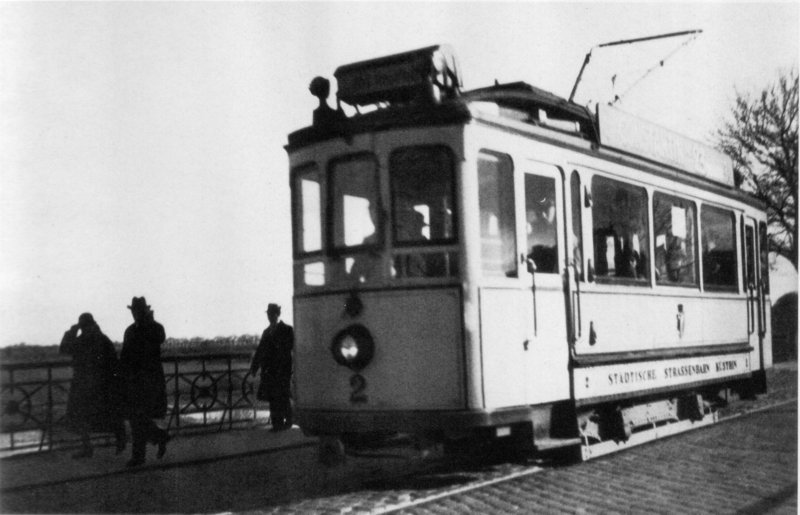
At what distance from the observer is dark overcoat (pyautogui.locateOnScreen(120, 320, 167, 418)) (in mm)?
9781

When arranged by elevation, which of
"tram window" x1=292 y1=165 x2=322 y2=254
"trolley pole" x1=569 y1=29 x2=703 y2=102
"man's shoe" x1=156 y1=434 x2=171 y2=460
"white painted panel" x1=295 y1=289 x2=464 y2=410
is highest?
"trolley pole" x1=569 y1=29 x2=703 y2=102

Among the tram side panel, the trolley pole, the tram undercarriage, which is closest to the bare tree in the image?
the trolley pole

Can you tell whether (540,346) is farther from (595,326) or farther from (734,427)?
(734,427)

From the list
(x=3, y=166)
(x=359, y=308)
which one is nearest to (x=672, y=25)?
(x=359, y=308)

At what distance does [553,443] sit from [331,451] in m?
1.90

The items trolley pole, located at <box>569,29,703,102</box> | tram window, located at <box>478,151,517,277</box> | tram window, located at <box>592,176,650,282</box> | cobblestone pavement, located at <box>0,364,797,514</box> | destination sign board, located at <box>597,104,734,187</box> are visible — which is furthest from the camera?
trolley pole, located at <box>569,29,703,102</box>

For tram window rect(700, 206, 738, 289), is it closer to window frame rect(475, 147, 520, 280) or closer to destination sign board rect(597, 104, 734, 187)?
Result: destination sign board rect(597, 104, 734, 187)

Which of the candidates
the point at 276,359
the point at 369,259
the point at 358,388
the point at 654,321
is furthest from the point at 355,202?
the point at 276,359

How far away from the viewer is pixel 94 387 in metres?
10.1

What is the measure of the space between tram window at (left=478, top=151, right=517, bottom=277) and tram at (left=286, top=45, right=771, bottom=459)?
0.01 m

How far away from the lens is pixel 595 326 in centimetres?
866

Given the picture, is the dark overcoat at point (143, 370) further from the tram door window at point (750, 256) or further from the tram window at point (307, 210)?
the tram door window at point (750, 256)

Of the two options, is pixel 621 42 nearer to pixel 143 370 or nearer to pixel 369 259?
pixel 369 259

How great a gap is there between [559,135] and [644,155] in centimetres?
179
